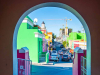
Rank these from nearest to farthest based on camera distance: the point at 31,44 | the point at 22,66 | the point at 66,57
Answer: the point at 22,66 → the point at 31,44 → the point at 66,57

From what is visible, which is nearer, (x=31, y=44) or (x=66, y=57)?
(x=31, y=44)

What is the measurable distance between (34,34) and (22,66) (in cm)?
1001
